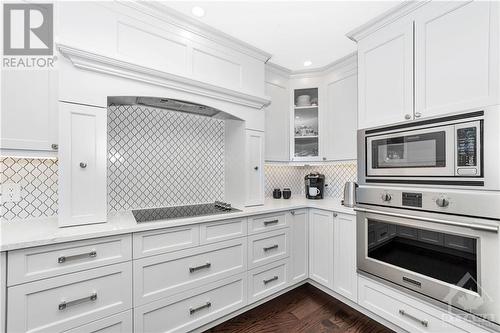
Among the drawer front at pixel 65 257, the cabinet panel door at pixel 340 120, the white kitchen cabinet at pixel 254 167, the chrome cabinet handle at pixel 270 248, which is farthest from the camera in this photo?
the cabinet panel door at pixel 340 120

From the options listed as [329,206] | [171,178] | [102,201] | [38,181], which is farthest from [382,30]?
[38,181]

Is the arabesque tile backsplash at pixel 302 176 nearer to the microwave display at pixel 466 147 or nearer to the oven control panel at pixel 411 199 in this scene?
the oven control panel at pixel 411 199

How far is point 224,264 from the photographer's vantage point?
1780 mm

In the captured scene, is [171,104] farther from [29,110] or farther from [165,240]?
[165,240]

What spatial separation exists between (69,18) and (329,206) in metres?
2.52

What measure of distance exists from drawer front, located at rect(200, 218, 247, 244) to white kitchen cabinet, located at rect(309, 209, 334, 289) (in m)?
0.82

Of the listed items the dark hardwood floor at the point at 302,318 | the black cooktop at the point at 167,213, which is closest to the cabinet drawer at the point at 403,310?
the dark hardwood floor at the point at 302,318

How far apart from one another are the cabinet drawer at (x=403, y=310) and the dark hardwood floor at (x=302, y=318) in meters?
0.17

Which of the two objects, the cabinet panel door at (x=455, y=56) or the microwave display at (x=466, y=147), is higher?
the cabinet panel door at (x=455, y=56)

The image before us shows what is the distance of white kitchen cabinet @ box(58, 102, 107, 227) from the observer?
4.43ft

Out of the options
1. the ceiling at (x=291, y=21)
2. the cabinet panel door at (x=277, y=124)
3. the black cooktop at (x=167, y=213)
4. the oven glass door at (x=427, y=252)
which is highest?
the ceiling at (x=291, y=21)

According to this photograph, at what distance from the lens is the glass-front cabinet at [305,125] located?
2771 millimetres

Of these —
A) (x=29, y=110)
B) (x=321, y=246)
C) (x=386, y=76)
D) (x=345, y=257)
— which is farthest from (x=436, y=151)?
(x=29, y=110)

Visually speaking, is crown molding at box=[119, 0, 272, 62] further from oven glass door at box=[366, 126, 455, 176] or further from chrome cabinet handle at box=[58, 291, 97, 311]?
chrome cabinet handle at box=[58, 291, 97, 311]
